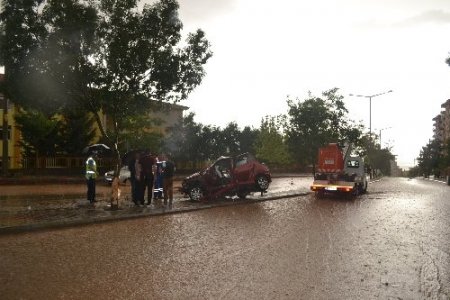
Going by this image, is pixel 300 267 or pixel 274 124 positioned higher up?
pixel 274 124

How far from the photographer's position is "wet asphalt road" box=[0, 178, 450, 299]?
5.49 m

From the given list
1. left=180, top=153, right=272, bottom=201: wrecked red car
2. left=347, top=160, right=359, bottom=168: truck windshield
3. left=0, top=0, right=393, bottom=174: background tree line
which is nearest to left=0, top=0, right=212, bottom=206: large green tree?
left=0, top=0, right=393, bottom=174: background tree line

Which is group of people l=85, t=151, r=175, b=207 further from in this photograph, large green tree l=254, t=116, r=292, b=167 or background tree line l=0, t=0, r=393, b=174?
large green tree l=254, t=116, r=292, b=167

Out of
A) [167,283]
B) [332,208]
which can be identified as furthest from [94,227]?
[332,208]

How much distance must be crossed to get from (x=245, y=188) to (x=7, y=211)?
9210 millimetres

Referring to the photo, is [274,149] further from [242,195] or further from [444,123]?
[444,123]

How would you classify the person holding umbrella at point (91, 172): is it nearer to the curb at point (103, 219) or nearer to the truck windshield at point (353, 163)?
the curb at point (103, 219)

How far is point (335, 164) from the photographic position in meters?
22.0

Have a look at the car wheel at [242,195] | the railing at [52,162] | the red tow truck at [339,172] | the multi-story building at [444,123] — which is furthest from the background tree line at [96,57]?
the multi-story building at [444,123]

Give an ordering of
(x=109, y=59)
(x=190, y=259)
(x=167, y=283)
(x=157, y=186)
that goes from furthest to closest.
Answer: (x=157, y=186) → (x=109, y=59) → (x=190, y=259) → (x=167, y=283)

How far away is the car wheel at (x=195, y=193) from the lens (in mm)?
17688

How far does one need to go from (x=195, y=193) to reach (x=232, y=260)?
34.8ft

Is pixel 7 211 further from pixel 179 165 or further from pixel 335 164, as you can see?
pixel 179 165

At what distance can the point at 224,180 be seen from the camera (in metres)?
18.2
